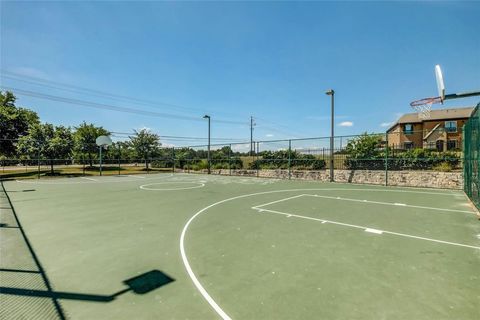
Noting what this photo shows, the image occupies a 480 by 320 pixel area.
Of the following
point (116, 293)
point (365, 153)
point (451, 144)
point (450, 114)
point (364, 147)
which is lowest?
point (116, 293)

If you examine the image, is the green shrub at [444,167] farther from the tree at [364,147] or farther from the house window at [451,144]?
the tree at [364,147]

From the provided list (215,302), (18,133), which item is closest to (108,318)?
(215,302)

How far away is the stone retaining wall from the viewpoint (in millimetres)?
11477

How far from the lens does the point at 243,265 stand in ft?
11.4

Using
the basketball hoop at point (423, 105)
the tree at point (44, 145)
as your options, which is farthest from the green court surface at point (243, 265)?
the tree at point (44, 145)

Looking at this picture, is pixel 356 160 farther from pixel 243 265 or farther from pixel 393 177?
pixel 243 265

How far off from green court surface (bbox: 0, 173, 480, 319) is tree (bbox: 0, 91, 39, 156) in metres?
19.7

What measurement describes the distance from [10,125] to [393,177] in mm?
32702

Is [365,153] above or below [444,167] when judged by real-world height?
above

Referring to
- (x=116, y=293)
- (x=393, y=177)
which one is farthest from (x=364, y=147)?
(x=116, y=293)

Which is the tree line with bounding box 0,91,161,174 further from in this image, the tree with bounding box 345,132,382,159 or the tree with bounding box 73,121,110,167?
the tree with bounding box 345,132,382,159

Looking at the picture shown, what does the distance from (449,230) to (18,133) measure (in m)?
32.7

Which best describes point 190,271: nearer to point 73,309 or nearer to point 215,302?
point 215,302

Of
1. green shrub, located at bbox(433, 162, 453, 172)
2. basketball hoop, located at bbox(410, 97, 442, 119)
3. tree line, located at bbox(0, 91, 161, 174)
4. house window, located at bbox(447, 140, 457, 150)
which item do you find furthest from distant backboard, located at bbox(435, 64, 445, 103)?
tree line, located at bbox(0, 91, 161, 174)
